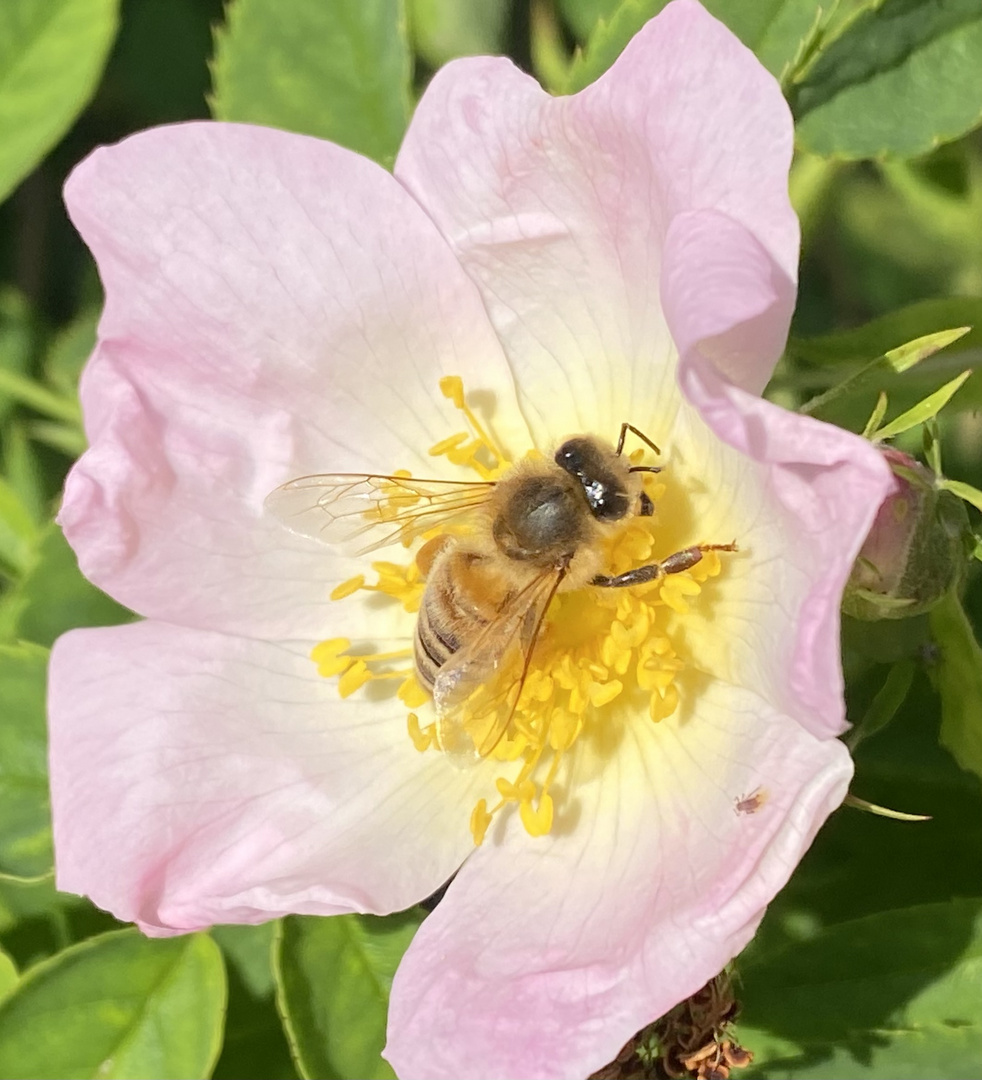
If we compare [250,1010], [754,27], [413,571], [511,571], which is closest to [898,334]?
[754,27]

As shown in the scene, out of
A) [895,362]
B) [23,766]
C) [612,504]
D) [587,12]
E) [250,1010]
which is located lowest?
[250,1010]

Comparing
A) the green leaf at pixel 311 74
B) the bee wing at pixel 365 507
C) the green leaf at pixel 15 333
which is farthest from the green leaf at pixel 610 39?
the green leaf at pixel 15 333

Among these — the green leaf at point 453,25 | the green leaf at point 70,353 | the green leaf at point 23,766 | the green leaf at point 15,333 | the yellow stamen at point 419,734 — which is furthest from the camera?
the green leaf at point 15,333

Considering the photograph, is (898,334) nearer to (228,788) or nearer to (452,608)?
(452,608)

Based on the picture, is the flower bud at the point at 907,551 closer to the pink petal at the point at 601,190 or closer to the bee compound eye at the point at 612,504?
the pink petal at the point at 601,190

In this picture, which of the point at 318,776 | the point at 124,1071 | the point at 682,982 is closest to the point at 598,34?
the point at 318,776

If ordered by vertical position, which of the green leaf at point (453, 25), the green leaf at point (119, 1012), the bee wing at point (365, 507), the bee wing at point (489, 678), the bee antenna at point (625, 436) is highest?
the green leaf at point (453, 25)

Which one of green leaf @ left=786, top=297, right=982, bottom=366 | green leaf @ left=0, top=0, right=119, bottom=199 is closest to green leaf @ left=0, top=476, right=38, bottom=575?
green leaf @ left=0, top=0, right=119, bottom=199
